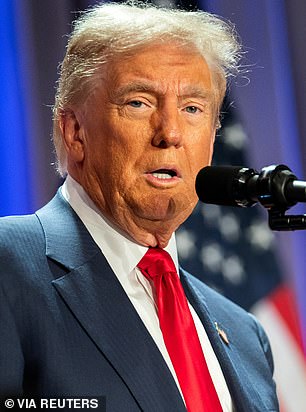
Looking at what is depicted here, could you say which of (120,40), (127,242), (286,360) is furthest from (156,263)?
(286,360)

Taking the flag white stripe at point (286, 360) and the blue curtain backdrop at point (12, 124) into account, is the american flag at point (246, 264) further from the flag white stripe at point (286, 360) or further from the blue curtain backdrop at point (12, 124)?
the blue curtain backdrop at point (12, 124)

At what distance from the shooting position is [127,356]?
6.46 feet

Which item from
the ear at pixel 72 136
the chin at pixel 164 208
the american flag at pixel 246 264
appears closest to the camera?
the chin at pixel 164 208

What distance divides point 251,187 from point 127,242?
0.74 metres

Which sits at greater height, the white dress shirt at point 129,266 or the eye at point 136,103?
the eye at point 136,103

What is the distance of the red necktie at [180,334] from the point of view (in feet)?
6.88

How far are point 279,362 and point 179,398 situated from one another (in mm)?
1289

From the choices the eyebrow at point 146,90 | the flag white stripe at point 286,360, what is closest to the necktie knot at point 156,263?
the eyebrow at point 146,90

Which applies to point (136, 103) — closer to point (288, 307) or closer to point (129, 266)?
point (129, 266)

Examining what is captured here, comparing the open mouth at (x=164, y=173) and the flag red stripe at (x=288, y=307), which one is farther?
the flag red stripe at (x=288, y=307)

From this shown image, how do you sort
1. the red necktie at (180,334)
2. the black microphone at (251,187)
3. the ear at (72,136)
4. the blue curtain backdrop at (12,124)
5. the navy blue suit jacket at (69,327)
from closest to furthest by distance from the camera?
1. the black microphone at (251,187)
2. the navy blue suit jacket at (69,327)
3. the red necktie at (180,334)
4. the ear at (72,136)
5. the blue curtain backdrop at (12,124)

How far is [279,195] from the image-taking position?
1494 millimetres

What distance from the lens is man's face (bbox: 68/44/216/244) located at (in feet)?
7.18

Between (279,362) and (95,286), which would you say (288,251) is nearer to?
(279,362)
